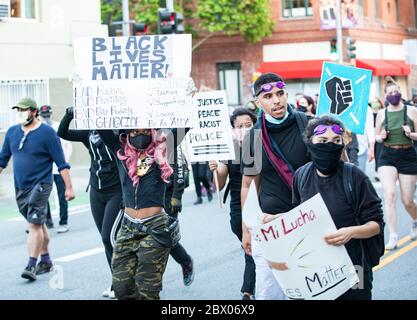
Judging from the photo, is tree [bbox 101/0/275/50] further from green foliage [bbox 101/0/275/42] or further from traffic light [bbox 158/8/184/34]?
traffic light [bbox 158/8/184/34]

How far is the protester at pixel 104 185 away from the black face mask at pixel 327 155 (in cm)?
283

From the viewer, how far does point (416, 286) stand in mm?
7902

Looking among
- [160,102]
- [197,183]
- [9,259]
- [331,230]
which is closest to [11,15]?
[197,183]

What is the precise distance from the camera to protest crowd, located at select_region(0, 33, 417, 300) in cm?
473

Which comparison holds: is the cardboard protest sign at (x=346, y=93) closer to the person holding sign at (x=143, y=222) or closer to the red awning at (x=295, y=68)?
A: the person holding sign at (x=143, y=222)

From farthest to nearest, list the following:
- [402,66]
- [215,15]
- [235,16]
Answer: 1. [402,66]
2. [215,15]
3. [235,16]

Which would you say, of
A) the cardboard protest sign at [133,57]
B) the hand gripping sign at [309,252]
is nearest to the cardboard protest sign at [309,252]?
the hand gripping sign at [309,252]

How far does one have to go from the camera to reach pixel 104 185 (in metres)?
7.41

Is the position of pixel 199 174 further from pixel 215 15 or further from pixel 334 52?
pixel 215 15

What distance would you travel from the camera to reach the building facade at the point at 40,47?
71.3ft

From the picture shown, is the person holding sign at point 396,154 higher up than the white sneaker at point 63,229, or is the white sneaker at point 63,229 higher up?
the person holding sign at point 396,154

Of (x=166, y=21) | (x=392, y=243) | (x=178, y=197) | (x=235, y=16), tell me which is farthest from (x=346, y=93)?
(x=235, y=16)

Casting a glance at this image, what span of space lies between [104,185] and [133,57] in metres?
1.44

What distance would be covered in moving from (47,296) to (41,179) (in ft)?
5.01
